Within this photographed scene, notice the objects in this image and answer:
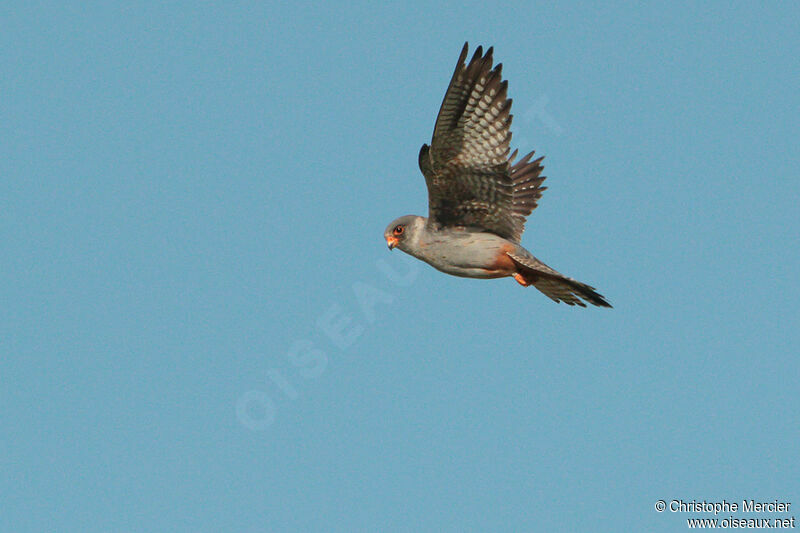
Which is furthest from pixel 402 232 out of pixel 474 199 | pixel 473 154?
pixel 473 154

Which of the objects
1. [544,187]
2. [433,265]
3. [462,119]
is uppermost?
[544,187]

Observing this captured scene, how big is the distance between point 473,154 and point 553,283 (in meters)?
1.77

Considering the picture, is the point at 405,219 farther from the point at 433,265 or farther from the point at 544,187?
the point at 544,187

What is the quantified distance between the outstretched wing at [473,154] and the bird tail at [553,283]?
0.55 metres

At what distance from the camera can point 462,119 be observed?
35.6 ft

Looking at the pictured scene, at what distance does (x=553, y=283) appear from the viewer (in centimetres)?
1154

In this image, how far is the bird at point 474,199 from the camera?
10805 mm

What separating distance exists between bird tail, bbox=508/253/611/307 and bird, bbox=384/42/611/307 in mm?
11

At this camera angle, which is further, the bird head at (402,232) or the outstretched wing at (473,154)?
the bird head at (402,232)

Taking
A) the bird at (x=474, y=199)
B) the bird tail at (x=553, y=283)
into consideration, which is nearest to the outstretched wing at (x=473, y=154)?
the bird at (x=474, y=199)

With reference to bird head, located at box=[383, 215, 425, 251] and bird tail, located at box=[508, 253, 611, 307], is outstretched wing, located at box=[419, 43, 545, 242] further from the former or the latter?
bird tail, located at box=[508, 253, 611, 307]

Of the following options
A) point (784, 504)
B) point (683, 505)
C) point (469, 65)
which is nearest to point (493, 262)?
point (469, 65)

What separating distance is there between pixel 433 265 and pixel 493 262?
697mm

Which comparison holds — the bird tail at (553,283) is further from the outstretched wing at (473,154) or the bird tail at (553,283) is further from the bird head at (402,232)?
the bird head at (402,232)
